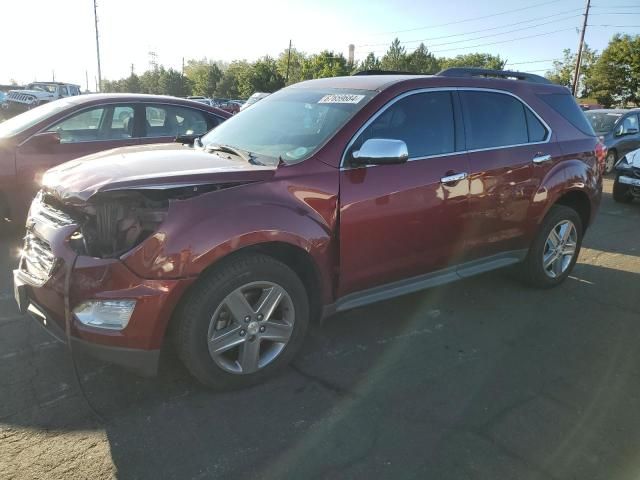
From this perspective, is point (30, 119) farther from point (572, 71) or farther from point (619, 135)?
point (572, 71)

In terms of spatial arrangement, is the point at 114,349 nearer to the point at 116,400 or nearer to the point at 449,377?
the point at 116,400

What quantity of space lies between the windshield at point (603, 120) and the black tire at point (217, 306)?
507 inches

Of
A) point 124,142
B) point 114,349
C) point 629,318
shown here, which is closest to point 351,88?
point 114,349

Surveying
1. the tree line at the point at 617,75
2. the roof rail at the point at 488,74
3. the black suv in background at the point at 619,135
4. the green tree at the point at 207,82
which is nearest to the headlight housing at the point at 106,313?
the roof rail at the point at 488,74

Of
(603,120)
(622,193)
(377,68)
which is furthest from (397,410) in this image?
(377,68)

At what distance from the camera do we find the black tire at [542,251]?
469 cm

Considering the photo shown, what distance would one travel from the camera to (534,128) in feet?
14.7

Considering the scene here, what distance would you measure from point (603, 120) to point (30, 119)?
13.6 m

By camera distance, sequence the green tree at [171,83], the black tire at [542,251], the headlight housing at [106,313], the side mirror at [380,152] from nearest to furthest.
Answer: the headlight housing at [106,313], the side mirror at [380,152], the black tire at [542,251], the green tree at [171,83]

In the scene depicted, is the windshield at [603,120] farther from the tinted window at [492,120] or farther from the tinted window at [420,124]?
the tinted window at [420,124]

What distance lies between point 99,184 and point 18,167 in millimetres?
3317

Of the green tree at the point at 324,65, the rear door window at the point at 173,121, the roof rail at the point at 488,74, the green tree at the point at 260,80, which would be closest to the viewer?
the roof rail at the point at 488,74

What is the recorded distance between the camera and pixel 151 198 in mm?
2699

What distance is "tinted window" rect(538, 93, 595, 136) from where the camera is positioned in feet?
15.5
